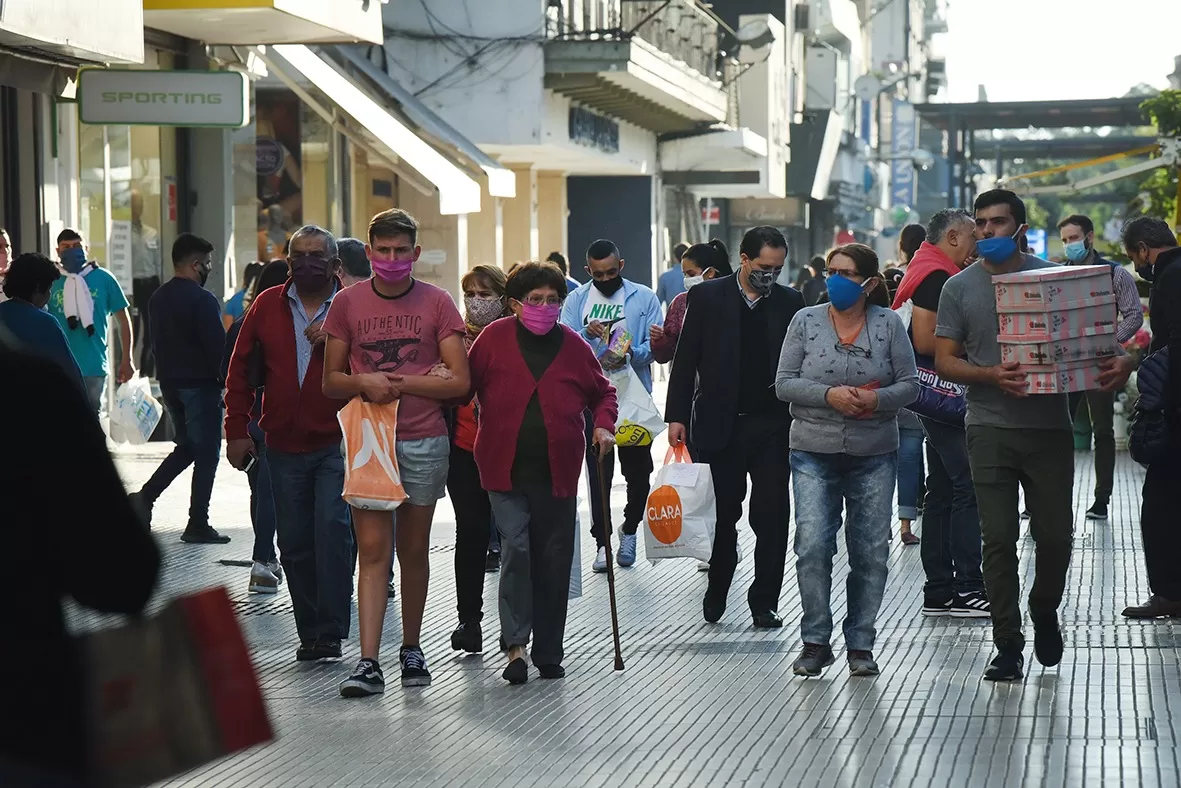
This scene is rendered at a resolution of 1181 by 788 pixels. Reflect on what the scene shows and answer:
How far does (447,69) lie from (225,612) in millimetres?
23899

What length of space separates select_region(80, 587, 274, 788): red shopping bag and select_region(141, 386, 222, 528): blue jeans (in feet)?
30.8

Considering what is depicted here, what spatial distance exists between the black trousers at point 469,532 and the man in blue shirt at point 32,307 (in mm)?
1893

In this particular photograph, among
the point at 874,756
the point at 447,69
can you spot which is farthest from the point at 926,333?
the point at 447,69

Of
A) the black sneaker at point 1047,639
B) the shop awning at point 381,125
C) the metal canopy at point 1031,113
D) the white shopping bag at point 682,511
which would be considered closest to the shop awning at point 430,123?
the shop awning at point 381,125

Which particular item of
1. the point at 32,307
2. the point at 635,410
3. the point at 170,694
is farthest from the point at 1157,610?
the point at 170,694

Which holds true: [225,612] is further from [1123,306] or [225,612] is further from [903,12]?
[903,12]

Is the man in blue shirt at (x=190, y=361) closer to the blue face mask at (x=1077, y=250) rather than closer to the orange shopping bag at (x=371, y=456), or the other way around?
the orange shopping bag at (x=371, y=456)

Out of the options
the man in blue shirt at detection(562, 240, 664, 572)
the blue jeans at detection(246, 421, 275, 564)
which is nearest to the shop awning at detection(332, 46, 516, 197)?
the man in blue shirt at detection(562, 240, 664, 572)

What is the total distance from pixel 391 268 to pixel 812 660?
2198 mm

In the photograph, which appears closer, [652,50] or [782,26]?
[652,50]

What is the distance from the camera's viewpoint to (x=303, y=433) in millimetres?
8109

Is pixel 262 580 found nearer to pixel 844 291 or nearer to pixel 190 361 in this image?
pixel 190 361

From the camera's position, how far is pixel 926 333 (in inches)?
342

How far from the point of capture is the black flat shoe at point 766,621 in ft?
29.5
